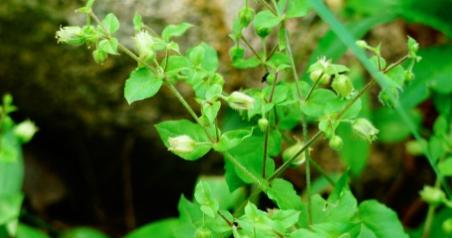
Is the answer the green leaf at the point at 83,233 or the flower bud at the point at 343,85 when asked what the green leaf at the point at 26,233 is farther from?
the flower bud at the point at 343,85

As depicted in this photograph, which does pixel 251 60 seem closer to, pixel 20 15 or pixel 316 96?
pixel 316 96

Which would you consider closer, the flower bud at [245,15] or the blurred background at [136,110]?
the flower bud at [245,15]

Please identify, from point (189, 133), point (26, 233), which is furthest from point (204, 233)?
point (26, 233)

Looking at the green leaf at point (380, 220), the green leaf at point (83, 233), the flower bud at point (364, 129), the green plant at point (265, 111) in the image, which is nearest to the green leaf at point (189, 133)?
the green plant at point (265, 111)

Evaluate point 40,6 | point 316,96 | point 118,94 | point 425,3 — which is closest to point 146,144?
point 118,94

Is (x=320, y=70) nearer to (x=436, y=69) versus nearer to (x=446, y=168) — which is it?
(x=446, y=168)

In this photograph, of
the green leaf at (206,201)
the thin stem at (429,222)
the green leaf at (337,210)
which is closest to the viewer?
the green leaf at (206,201)

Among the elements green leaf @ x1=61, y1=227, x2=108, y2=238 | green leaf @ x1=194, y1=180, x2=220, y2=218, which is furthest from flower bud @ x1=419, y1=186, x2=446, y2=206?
green leaf @ x1=61, y1=227, x2=108, y2=238
